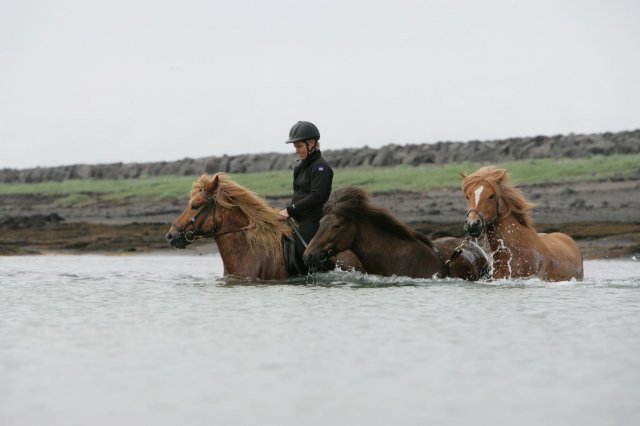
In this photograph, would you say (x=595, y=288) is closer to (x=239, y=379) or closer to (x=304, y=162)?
(x=304, y=162)

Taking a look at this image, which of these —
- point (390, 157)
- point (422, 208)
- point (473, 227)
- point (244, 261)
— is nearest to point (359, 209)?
point (473, 227)

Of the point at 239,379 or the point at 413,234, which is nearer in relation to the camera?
the point at 239,379

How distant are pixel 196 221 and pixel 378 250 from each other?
213cm

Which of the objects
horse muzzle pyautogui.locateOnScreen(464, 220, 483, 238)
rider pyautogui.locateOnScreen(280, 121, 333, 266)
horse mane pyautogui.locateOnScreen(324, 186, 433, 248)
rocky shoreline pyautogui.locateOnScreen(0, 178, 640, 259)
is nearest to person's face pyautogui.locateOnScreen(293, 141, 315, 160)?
rider pyautogui.locateOnScreen(280, 121, 333, 266)

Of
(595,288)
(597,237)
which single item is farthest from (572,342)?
(597,237)

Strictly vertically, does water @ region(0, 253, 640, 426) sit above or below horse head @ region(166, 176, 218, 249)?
below

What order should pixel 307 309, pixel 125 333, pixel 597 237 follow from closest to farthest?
1. pixel 125 333
2. pixel 307 309
3. pixel 597 237

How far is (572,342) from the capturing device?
720 centimetres

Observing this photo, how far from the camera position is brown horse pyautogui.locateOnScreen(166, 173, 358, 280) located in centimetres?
1183

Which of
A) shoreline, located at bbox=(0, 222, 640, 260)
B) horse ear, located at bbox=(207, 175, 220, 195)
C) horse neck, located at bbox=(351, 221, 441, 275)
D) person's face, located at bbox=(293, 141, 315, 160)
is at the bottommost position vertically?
shoreline, located at bbox=(0, 222, 640, 260)

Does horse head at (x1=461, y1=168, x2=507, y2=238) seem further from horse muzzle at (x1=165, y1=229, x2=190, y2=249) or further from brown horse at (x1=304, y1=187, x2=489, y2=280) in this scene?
horse muzzle at (x1=165, y1=229, x2=190, y2=249)

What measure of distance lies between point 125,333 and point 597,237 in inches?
564

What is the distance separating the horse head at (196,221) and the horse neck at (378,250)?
68.1 inches

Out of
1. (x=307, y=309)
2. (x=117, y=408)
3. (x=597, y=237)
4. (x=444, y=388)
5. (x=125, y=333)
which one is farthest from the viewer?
(x=597, y=237)
